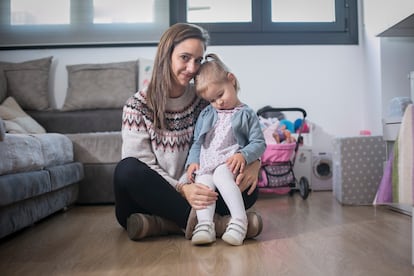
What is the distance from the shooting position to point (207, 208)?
143 cm

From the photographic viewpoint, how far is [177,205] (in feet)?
4.87

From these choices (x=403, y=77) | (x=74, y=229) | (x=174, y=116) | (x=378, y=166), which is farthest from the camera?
(x=403, y=77)

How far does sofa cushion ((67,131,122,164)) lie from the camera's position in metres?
2.55

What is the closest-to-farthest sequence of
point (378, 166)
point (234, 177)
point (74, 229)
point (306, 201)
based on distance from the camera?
point (234, 177) → point (74, 229) → point (378, 166) → point (306, 201)

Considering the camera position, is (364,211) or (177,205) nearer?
(177,205)

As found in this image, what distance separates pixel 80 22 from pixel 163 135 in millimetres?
2080

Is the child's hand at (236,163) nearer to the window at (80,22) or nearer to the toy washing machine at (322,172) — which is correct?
the toy washing machine at (322,172)

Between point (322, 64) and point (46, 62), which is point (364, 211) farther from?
point (46, 62)

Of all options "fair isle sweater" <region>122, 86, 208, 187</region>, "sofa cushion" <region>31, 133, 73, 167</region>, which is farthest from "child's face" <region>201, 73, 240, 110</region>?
"sofa cushion" <region>31, 133, 73, 167</region>

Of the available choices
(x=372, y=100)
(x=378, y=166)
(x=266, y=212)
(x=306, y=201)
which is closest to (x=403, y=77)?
(x=372, y=100)

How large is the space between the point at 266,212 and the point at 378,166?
726 mm

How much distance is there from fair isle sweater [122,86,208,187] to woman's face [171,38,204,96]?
0.40ft

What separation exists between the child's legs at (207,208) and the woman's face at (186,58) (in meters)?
0.37

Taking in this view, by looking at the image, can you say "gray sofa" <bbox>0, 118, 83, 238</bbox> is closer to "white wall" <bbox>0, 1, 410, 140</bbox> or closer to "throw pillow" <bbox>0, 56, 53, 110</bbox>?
"throw pillow" <bbox>0, 56, 53, 110</bbox>
